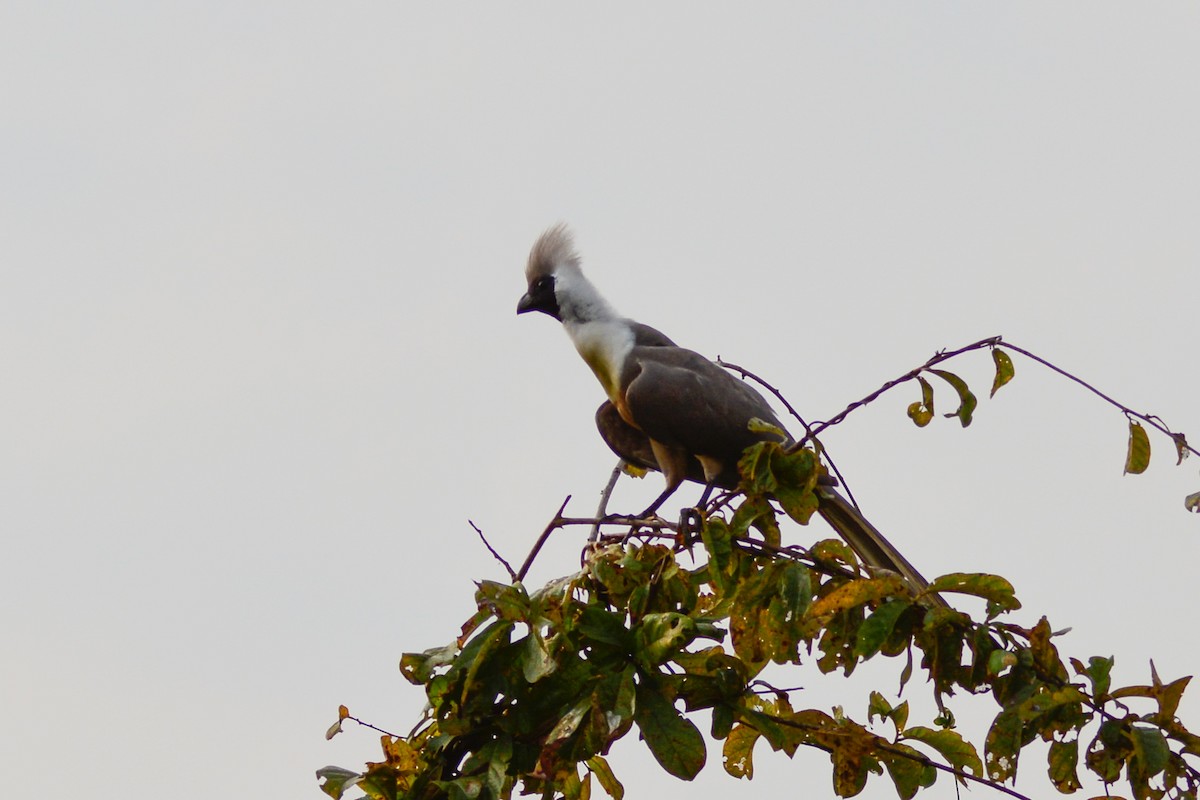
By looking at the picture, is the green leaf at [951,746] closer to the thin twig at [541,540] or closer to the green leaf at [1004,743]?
the green leaf at [1004,743]

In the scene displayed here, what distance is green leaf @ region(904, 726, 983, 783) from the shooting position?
9.54 feet

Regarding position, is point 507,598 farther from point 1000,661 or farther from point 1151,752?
point 1151,752

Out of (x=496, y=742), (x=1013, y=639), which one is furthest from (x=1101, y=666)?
(x=496, y=742)

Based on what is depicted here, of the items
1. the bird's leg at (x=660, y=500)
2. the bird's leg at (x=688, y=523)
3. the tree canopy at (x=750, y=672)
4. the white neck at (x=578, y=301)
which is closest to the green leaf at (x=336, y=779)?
the tree canopy at (x=750, y=672)

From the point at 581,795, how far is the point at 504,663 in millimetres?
436

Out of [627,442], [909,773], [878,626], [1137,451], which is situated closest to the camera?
[878,626]

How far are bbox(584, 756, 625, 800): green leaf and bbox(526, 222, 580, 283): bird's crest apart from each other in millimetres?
3108

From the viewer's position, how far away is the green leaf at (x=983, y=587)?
2.79 m

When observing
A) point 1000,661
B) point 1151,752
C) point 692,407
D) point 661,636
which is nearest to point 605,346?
point 692,407

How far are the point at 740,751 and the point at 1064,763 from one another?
2.37 ft

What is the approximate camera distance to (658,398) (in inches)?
200

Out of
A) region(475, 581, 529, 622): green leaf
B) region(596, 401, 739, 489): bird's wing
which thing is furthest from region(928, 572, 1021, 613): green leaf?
region(596, 401, 739, 489): bird's wing

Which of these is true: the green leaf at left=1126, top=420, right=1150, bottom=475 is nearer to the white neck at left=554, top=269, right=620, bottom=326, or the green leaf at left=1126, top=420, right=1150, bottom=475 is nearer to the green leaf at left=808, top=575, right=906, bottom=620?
the green leaf at left=808, top=575, right=906, bottom=620

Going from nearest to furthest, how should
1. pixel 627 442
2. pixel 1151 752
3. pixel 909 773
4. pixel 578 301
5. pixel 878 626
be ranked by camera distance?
pixel 1151 752 < pixel 878 626 < pixel 909 773 < pixel 627 442 < pixel 578 301
